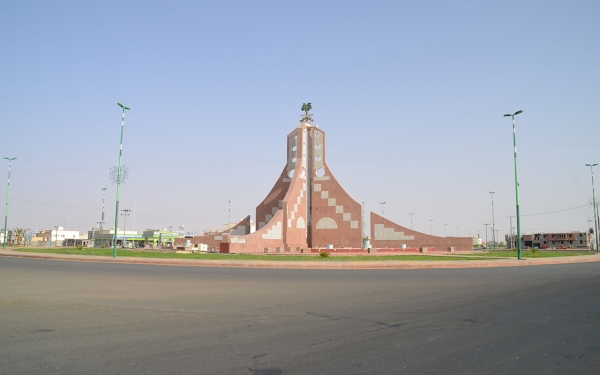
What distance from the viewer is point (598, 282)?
A: 13.3m

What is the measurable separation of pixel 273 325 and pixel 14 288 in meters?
7.77

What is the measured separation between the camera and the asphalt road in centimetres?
471

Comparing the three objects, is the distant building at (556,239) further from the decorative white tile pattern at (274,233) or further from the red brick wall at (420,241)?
the decorative white tile pattern at (274,233)

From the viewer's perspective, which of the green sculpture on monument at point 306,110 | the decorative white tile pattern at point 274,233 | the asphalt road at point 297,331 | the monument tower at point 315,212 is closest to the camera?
the asphalt road at point 297,331

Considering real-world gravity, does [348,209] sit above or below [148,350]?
above

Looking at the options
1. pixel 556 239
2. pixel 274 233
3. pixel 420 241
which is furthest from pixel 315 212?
pixel 556 239

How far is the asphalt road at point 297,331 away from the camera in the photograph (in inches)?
186

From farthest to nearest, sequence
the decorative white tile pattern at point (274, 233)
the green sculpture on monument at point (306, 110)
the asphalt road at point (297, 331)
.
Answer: the green sculpture on monument at point (306, 110), the decorative white tile pattern at point (274, 233), the asphalt road at point (297, 331)

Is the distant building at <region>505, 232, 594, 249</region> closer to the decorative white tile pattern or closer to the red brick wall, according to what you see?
the red brick wall

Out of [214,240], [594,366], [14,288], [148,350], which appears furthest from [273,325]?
[214,240]

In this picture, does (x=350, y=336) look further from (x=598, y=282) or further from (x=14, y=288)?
(x=598, y=282)

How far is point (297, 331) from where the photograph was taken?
6309 millimetres

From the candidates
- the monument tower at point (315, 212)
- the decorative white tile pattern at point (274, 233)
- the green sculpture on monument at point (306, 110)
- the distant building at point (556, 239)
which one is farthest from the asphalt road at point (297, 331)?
the distant building at point (556, 239)

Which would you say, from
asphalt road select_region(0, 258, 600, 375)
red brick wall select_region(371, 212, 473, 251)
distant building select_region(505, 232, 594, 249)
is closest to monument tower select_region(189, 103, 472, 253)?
red brick wall select_region(371, 212, 473, 251)
